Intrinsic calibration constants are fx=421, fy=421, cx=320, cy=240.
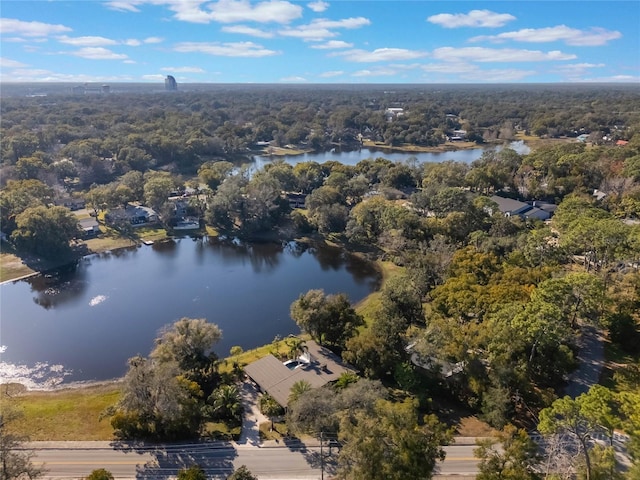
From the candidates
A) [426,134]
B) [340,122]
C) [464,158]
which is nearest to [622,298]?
[464,158]

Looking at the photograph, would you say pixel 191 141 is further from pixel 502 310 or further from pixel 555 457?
pixel 555 457

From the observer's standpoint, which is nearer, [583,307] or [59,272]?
[583,307]

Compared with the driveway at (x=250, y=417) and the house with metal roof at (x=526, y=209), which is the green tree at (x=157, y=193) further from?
the house with metal roof at (x=526, y=209)

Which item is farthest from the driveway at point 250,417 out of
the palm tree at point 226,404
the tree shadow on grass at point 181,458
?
the tree shadow on grass at point 181,458

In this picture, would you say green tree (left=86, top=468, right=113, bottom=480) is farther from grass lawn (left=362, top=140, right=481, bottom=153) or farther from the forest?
grass lawn (left=362, top=140, right=481, bottom=153)

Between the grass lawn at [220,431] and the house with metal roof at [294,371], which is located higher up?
the house with metal roof at [294,371]

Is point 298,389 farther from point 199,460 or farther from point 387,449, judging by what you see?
point 387,449

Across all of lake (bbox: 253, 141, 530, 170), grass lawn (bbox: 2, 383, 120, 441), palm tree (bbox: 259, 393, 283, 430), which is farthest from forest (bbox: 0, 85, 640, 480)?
lake (bbox: 253, 141, 530, 170)
